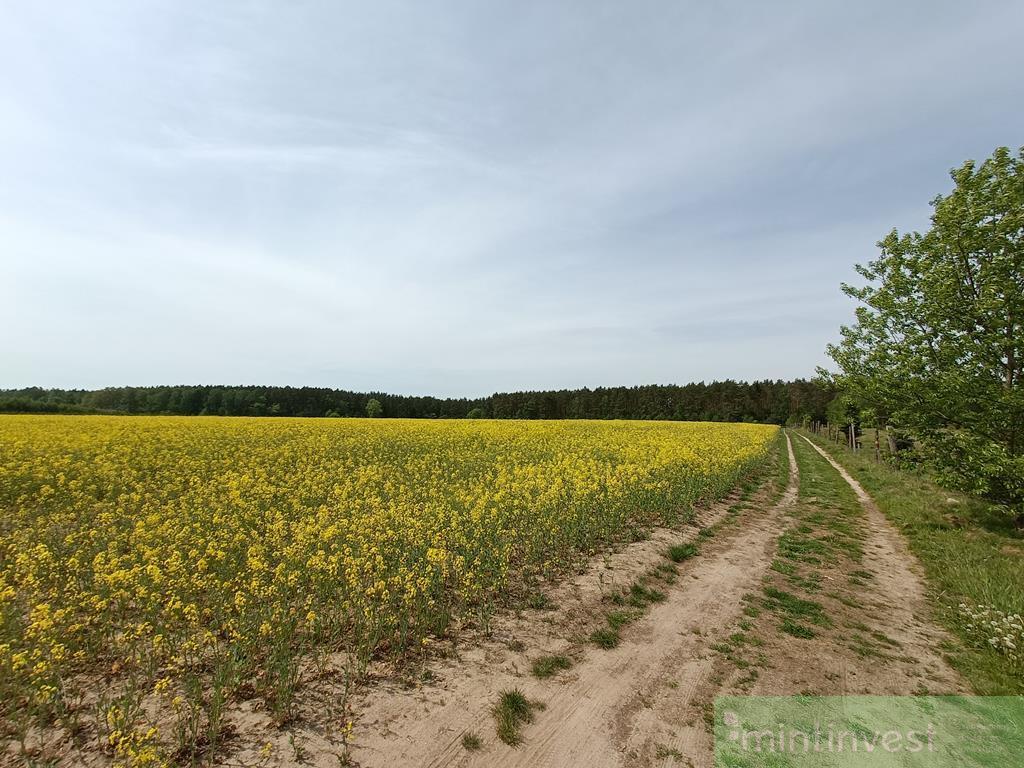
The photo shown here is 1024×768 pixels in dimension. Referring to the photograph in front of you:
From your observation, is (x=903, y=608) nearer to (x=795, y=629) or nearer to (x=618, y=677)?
(x=795, y=629)

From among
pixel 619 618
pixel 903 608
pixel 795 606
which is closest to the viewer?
pixel 619 618

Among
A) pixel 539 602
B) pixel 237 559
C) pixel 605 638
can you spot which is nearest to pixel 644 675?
pixel 605 638

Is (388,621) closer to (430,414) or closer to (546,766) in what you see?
(546,766)

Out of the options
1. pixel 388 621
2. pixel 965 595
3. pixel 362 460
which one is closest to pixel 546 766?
pixel 388 621

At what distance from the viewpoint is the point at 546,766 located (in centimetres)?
364

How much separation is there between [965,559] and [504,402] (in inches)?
4011

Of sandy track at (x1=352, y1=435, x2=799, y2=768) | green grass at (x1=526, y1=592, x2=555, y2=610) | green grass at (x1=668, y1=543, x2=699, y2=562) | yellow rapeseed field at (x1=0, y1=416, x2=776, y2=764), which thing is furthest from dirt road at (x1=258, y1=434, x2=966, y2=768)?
yellow rapeseed field at (x1=0, y1=416, x2=776, y2=764)

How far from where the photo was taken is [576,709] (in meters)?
4.33

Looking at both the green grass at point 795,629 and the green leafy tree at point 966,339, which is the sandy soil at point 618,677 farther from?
the green leafy tree at point 966,339

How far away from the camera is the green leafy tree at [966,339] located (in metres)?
9.57

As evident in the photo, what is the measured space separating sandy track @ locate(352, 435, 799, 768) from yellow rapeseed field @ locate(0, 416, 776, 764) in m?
0.91

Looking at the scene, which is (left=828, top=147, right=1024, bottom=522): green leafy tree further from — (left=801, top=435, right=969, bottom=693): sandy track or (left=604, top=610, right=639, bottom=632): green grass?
(left=604, top=610, right=639, bottom=632): green grass
